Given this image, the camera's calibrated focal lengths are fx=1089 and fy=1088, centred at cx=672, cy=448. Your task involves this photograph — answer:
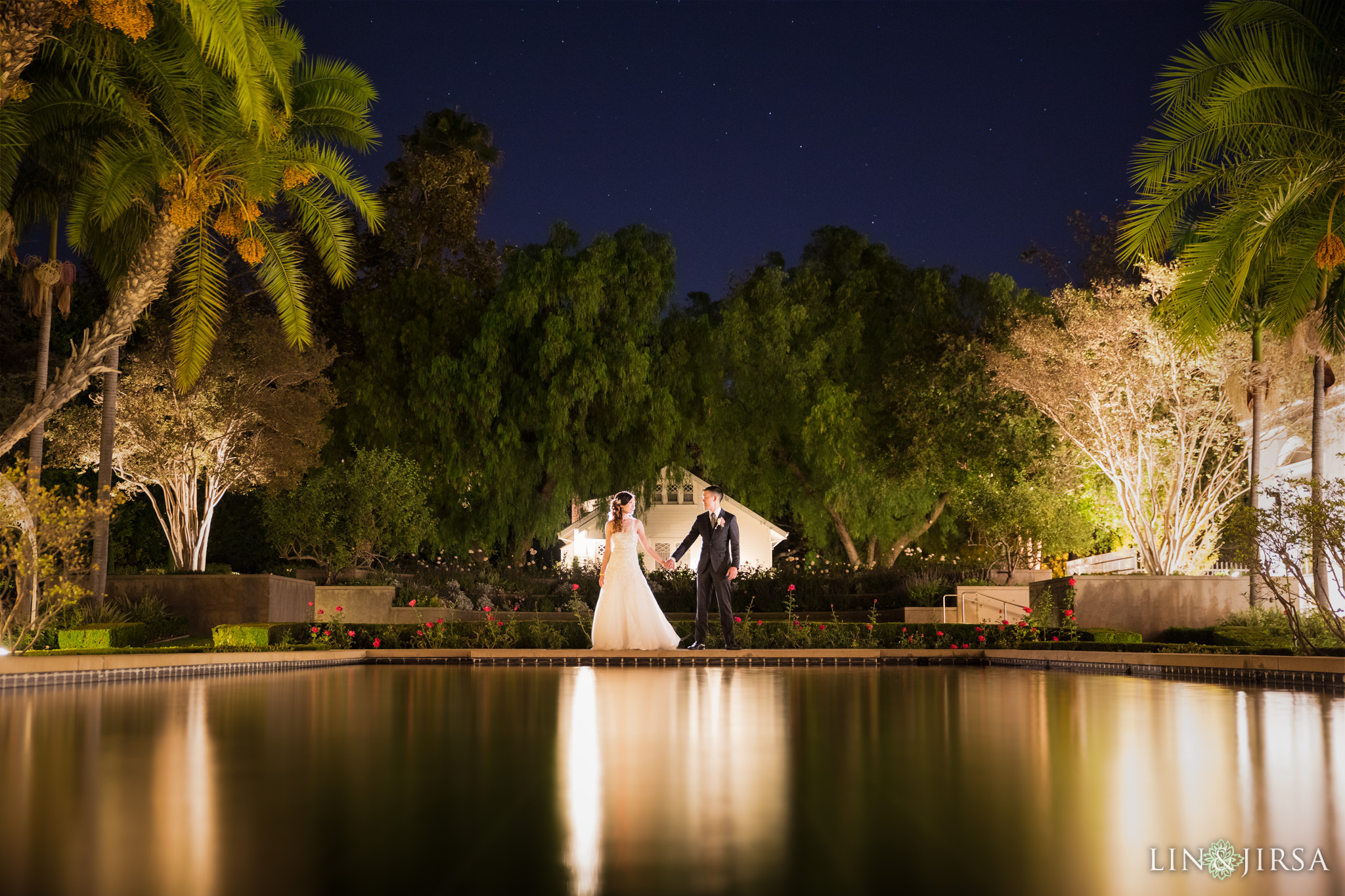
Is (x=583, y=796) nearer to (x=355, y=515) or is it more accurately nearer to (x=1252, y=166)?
(x=1252, y=166)

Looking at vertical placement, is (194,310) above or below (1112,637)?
above

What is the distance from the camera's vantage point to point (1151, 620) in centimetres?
1800

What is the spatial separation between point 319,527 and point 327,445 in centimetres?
639

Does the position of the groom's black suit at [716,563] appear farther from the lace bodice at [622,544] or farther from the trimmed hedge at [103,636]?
the trimmed hedge at [103,636]

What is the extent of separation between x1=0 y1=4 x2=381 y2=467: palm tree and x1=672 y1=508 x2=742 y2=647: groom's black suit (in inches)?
262

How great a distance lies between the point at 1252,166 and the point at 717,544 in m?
8.24

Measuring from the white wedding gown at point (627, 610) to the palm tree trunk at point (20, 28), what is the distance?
29.1ft

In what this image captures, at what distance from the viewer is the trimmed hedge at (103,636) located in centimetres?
1476

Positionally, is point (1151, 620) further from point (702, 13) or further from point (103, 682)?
point (702, 13)

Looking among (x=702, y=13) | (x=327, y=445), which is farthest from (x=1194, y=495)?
(x=702, y=13)

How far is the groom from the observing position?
14523mm

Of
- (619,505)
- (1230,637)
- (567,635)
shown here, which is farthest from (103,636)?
(1230,637)

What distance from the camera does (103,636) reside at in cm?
1498

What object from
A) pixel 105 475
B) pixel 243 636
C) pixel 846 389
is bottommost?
pixel 243 636
